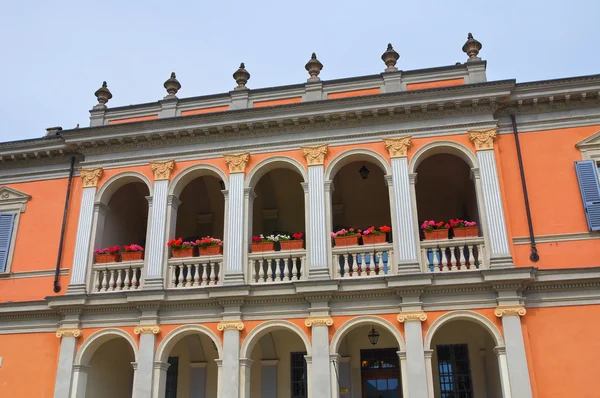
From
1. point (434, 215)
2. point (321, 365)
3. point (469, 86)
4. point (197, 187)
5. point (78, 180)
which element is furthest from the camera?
point (197, 187)

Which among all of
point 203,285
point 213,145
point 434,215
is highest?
point 213,145

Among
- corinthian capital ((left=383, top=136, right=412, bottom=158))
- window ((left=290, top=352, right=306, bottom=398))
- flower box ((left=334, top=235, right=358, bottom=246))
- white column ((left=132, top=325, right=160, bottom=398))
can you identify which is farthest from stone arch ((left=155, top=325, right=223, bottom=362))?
corinthian capital ((left=383, top=136, right=412, bottom=158))

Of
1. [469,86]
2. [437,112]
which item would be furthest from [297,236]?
[469,86]

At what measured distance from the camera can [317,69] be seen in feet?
55.4

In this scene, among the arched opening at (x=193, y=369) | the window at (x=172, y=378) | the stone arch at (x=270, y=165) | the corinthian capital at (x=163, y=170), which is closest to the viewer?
the stone arch at (x=270, y=165)

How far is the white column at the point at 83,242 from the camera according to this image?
15.9 metres

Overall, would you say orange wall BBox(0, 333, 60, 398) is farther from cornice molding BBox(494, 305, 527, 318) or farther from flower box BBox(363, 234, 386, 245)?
cornice molding BBox(494, 305, 527, 318)

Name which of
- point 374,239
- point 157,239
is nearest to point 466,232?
point 374,239

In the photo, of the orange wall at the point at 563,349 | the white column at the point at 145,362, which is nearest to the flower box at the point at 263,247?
the white column at the point at 145,362

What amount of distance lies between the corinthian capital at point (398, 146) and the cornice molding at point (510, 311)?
15.1 ft

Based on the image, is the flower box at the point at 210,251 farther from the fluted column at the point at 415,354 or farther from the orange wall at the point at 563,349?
the orange wall at the point at 563,349

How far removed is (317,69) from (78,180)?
8.00m

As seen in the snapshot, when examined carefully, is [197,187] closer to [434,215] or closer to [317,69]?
[317,69]

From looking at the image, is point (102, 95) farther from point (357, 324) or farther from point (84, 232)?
point (357, 324)
